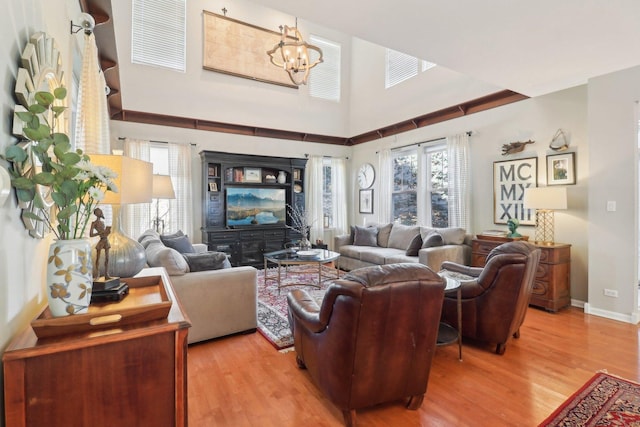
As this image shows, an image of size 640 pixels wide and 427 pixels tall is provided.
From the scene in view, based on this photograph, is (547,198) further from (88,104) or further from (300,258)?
(88,104)

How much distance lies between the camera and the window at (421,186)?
579 cm

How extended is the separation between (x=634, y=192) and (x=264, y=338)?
4136mm

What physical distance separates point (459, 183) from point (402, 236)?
1.28 m

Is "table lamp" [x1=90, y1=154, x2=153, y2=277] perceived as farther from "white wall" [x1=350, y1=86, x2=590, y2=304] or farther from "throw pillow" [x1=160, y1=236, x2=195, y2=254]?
"white wall" [x1=350, y1=86, x2=590, y2=304]

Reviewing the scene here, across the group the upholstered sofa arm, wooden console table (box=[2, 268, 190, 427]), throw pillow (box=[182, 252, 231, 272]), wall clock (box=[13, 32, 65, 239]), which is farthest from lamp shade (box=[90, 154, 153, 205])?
the upholstered sofa arm

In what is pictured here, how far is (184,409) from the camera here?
3.84 ft

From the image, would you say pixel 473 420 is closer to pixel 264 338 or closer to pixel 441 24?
pixel 264 338

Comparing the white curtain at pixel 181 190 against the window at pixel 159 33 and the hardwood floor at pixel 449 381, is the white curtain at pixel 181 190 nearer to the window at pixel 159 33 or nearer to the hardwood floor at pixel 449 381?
the window at pixel 159 33

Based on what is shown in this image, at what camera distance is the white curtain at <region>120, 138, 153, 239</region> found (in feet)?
17.4

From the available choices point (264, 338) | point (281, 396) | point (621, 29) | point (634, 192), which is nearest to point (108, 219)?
point (264, 338)

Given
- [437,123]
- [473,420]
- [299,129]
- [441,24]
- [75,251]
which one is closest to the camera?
[75,251]

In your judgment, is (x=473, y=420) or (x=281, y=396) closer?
(x=473, y=420)

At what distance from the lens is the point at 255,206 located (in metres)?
6.54

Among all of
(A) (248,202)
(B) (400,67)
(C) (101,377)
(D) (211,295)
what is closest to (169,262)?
(D) (211,295)
